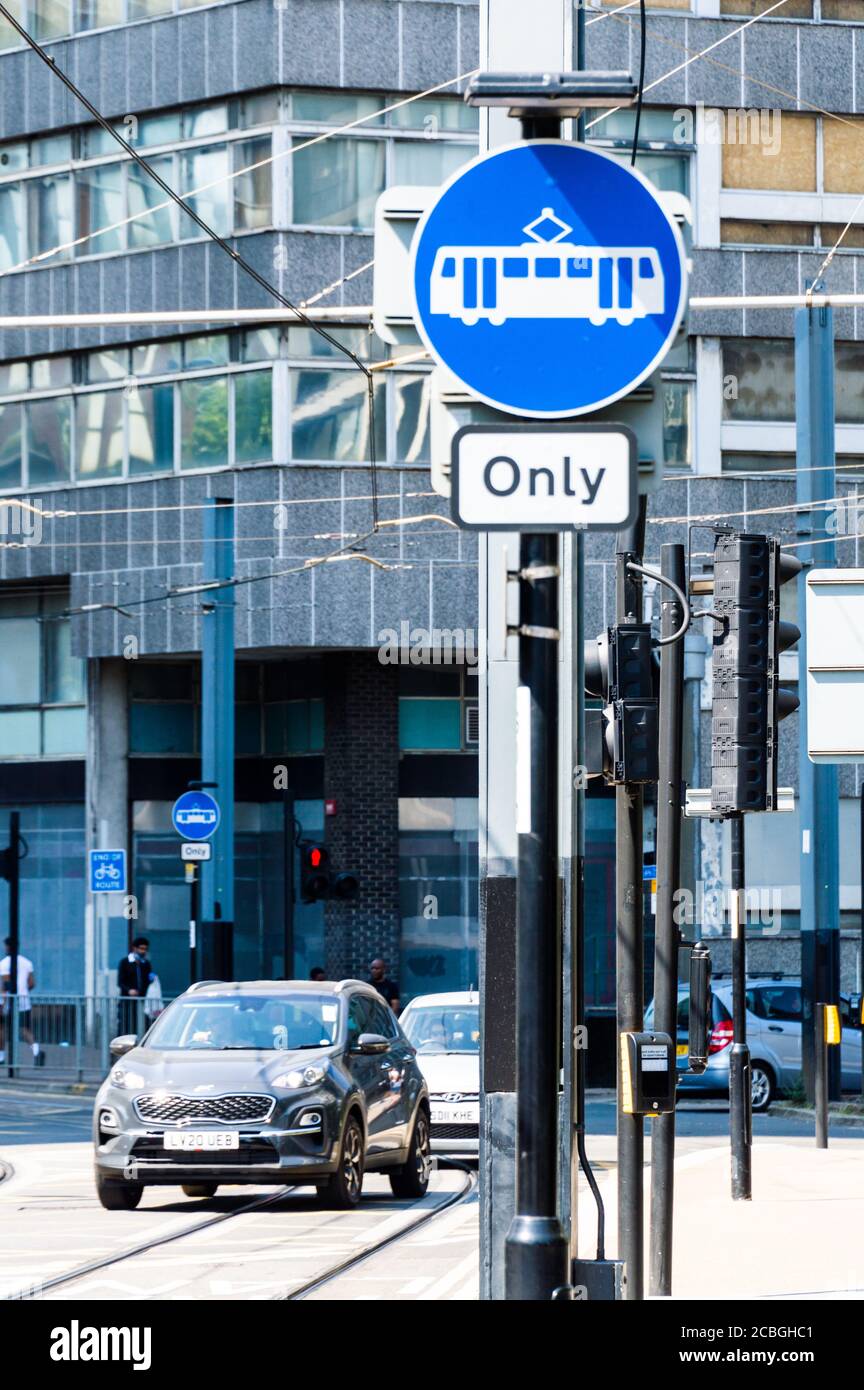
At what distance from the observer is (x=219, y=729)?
34.8 metres

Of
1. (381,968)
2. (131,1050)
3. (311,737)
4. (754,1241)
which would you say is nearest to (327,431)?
(311,737)

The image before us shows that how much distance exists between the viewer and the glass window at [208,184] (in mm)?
36781

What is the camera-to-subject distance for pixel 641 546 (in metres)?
12.2

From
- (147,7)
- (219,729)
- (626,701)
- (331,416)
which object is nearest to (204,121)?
(147,7)

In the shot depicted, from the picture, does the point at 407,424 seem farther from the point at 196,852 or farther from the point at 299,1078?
the point at 299,1078

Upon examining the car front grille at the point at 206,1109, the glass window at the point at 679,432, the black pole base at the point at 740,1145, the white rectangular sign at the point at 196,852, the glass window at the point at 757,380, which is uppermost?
the glass window at the point at 757,380

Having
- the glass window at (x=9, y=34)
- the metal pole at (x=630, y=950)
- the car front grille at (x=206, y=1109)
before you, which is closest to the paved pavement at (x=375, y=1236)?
the metal pole at (x=630, y=950)

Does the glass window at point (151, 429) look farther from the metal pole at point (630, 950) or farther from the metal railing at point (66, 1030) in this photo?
the metal pole at point (630, 950)

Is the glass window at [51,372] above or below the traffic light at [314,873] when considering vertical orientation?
above

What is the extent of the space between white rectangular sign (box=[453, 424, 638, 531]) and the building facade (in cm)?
2809

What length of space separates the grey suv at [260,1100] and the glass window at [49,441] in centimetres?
2155

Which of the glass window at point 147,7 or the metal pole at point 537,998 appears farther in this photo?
the glass window at point 147,7

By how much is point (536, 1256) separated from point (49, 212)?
34292 mm
